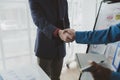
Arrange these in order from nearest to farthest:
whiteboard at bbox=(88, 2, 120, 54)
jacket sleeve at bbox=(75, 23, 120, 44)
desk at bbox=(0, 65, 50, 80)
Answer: desk at bbox=(0, 65, 50, 80) < jacket sleeve at bbox=(75, 23, 120, 44) < whiteboard at bbox=(88, 2, 120, 54)

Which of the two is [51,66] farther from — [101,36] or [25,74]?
[25,74]

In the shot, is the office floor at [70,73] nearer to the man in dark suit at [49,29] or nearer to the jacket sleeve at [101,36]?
the man in dark suit at [49,29]

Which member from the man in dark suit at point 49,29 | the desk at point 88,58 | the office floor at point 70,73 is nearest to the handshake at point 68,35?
the man in dark suit at point 49,29

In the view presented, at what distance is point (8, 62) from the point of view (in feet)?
6.81

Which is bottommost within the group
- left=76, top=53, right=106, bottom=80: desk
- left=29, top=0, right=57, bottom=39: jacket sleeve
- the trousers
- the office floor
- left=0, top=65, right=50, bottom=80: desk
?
the office floor

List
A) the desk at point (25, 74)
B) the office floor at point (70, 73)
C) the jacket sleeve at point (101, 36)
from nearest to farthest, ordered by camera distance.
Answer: the desk at point (25, 74) < the jacket sleeve at point (101, 36) < the office floor at point (70, 73)

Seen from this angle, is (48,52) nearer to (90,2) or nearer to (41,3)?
(41,3)

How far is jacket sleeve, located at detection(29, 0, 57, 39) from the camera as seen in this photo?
1270mm

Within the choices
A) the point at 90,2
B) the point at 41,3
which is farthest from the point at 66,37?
the point at 90,2

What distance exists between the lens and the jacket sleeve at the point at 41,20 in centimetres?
127

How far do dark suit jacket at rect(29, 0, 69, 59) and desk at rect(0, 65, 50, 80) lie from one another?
51 cm

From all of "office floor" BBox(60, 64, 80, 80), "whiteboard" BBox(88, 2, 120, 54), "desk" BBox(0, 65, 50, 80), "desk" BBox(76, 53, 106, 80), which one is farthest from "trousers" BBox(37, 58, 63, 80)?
"office floor" BBox(60, 64, 80, 80)

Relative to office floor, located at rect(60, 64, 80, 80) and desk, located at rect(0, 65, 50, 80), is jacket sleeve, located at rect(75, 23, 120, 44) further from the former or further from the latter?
office floor, located at rect(60, 64, 80, 80)

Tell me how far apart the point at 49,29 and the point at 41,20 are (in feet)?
0.34
